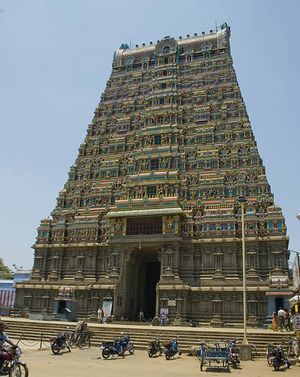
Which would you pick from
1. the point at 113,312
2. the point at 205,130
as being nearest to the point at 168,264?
the point at 113,312

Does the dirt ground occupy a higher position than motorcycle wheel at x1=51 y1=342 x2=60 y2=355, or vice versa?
motorcycle wheel at x1=51 y1=342 x2=60 y2=355

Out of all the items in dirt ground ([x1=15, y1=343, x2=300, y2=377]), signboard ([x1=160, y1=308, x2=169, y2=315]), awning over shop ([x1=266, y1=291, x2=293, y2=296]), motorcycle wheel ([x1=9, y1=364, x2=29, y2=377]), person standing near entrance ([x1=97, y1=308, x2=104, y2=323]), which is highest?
awning over shop ([x1=266, y1=291, x2=293, y2=296])

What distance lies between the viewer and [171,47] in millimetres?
65688

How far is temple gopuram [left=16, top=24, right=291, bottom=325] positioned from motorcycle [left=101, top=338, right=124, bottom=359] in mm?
19202

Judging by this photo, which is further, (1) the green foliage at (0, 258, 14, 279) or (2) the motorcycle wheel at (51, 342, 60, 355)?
(1) the green foliage at (0, 258, 14, 279)

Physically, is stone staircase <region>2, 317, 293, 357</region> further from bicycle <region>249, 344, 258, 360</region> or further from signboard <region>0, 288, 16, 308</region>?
signboard <region>0, 288, 16, 308</region>

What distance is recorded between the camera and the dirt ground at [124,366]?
19.3 m

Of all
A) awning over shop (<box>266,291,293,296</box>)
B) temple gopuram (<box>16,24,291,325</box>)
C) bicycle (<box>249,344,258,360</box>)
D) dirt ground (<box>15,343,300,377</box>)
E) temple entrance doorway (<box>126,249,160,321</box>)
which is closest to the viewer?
dirt ground (<box>15,343,300,377</box>)

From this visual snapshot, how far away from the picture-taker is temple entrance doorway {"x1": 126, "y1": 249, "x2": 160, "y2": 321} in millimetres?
51062

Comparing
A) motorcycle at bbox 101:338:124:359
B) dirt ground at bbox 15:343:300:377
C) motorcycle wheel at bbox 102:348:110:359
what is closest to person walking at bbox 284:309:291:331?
dirt ground at bbox 15:343:300:377

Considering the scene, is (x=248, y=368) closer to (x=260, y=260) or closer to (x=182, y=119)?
(x=260, y=260)

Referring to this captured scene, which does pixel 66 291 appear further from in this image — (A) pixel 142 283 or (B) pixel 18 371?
(B) pixel 18 371

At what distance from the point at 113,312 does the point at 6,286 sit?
3002cm

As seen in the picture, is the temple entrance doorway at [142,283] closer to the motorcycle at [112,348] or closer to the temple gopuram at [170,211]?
the temple gopuram at [170,211]
